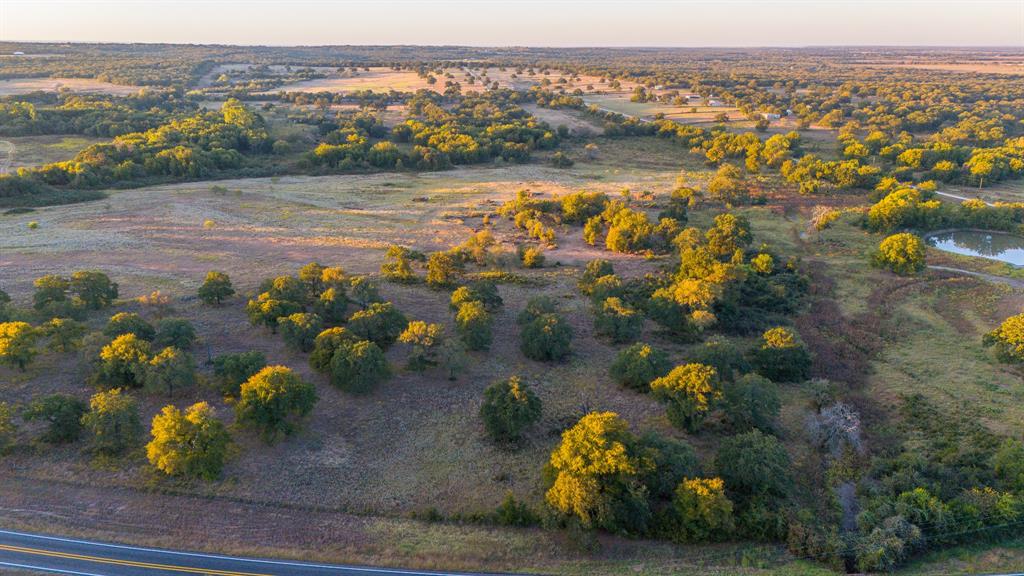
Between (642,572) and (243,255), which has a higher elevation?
(243,255)

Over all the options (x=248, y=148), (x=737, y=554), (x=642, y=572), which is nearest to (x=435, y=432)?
(x=642, y=572)

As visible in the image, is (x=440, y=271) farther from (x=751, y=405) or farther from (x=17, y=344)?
(x=17, y=344)

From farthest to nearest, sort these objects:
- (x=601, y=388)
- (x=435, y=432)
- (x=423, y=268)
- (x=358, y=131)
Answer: (x=358, y=131) → (x=423, y=268) → (x=601, y=388) → (x=435, y=432)

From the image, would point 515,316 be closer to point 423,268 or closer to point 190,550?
point 423,268

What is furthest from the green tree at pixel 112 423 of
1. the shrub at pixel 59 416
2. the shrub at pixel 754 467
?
the shrub at pixel 754 467

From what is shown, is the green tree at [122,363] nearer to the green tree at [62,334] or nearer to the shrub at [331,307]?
the green tree at [62,334]

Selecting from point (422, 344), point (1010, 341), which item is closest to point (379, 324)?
point (422, 344)
